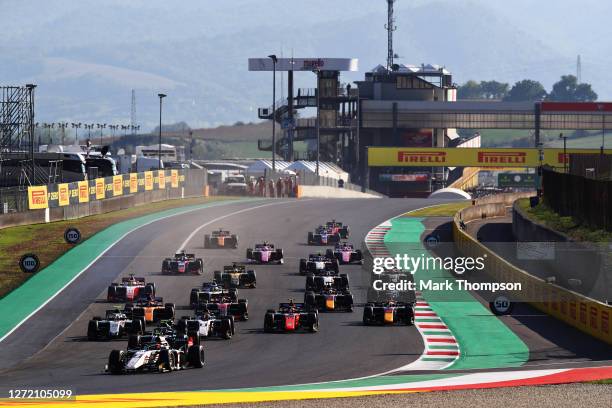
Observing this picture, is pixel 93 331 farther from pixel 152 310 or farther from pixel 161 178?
pixel 161 178

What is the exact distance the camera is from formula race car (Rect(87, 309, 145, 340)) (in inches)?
1289

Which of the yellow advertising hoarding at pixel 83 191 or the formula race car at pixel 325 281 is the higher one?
the yellow advertising hoarding at pixel 83 191

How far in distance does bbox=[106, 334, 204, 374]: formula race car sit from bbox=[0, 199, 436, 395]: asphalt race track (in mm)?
385

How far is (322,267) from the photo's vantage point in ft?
156

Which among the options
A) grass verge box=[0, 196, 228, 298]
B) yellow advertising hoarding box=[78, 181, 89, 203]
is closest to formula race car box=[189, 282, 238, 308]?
grass verge box=[0, 196, 228, 298]

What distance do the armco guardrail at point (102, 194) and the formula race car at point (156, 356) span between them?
103ft

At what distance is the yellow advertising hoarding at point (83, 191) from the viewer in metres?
66.9

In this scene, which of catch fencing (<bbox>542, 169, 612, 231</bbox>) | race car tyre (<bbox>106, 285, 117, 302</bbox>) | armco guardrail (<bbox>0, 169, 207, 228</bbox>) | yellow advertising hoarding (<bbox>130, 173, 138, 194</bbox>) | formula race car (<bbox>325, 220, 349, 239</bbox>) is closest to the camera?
race car tyre (<bbox>106, 285, 117, 302</bbox>)

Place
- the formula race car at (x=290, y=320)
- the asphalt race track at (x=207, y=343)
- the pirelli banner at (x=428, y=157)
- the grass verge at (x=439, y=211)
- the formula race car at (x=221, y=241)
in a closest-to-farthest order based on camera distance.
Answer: the asphalt race track at (x=207, y=343), the formula race car at (x=290, y=320), the formula race car at (x=221, y=241), the grass verge at (x=439, y=211), the pirelli banner at (x=428, y=157)

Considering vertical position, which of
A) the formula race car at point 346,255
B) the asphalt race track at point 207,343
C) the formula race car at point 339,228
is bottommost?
the asphalt race track at point 207,343

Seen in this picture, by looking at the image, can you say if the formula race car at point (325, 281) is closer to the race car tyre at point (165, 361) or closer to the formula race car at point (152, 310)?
the formula race car at point (152, 310)

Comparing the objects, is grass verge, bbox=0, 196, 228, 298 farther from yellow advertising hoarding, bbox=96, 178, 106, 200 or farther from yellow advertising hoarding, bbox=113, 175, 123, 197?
yellow advertising hoarding, bbox=113, 175, 123, 197

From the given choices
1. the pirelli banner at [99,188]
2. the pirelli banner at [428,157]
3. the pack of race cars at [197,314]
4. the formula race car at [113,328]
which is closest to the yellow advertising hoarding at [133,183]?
the pirelli banner at [99,188]

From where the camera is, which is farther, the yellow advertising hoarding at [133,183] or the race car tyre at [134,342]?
the yellow advertising hoarding at [133,183]
